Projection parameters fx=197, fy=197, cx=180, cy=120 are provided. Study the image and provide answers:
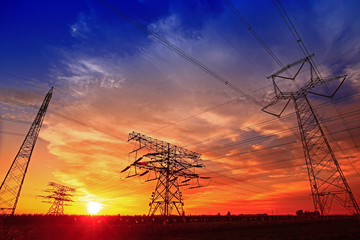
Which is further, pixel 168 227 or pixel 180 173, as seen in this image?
pixel 180 173

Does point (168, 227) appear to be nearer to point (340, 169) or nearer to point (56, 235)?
point (56, 235)

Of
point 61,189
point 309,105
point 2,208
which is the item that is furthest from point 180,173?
point 61,189

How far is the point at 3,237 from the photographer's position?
16.2 meters

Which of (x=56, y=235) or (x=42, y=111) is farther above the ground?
(x=42, y=111)

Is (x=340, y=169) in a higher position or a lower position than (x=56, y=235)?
higher

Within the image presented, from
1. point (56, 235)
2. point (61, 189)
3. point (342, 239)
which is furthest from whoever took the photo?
point (61, 189)

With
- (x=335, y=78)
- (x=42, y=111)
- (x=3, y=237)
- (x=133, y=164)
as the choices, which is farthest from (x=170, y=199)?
(x=42, y=111)

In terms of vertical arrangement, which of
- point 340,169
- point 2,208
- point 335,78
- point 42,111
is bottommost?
point 2,208

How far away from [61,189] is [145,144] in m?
52.8

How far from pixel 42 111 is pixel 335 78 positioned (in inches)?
1927

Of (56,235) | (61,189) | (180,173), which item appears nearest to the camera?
(56,235)

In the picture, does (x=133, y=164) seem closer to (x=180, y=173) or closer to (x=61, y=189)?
(x=180, y=173)

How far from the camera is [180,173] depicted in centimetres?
3656

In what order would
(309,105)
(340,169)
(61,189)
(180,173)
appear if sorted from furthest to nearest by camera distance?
(61,189) → (180,173) → (309,105) → (340,169)
